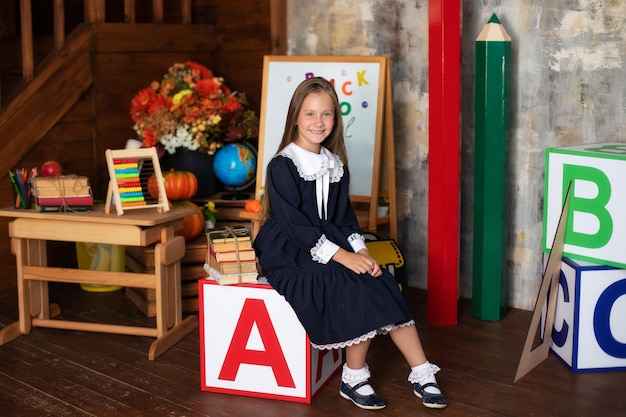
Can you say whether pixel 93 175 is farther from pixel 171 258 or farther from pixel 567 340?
pixel 567 340

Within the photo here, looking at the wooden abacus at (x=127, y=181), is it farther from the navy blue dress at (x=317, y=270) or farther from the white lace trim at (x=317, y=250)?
the white lace trim at (x=317, y=250)

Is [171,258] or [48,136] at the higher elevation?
[48,136]

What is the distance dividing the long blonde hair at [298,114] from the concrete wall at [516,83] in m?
1.04

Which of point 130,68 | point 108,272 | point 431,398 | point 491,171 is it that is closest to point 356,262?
point 431,398

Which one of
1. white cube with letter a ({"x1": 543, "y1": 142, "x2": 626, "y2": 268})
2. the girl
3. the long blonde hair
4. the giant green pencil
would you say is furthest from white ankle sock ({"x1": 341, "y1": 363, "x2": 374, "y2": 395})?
the giant green pencil

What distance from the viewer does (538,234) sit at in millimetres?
3844

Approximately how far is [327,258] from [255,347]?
374 millimetres

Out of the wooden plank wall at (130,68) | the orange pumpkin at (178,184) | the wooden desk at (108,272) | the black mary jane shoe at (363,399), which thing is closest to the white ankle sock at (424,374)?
the black mary jane shoe at (363,399)

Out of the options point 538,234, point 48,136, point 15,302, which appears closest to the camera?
point 538,234

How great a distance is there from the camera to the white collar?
118 inches

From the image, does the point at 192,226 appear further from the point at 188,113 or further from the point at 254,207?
the point at 188,113

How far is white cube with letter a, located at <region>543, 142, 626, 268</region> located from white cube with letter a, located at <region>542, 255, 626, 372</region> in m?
0.06

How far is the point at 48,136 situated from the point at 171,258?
4.28 ft

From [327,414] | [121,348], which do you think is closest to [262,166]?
[121,348]
